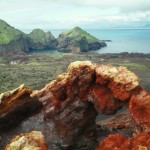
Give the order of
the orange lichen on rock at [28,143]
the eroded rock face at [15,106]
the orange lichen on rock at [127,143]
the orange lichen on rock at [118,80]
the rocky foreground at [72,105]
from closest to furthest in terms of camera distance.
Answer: the orange lichen on rock at [28,143] < the orange lichen on rock at [127,143] < the orange lichen on rock at [118,80] < the rocky foreground at [72,105] < the eroded rock face at [15,106]

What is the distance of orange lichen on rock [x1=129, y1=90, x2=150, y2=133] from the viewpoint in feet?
84.7

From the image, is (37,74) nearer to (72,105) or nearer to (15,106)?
(15,106)

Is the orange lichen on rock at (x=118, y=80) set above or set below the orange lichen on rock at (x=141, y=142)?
above

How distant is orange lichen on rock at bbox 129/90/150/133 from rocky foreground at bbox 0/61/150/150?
0.31m

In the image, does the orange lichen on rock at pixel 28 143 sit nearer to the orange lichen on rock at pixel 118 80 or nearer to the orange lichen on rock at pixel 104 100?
the orange lichen on rock at pixel 118 80

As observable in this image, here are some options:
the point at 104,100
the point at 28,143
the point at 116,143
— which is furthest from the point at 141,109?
the point at 28,143

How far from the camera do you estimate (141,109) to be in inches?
1029

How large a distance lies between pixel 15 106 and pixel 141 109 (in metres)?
11.4

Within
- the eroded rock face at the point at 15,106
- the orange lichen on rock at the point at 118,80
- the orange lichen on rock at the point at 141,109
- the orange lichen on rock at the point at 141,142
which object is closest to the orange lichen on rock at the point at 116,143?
the orange lichen on rock at the point at 141,142

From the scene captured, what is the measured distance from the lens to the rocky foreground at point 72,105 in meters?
28.5

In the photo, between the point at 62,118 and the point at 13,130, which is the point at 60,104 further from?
the point at 13,130

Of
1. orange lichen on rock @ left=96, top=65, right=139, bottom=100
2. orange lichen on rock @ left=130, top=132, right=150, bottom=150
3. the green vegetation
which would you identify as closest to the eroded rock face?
orange lichen on rock @ left=96, top=65, right=139, bottom=100

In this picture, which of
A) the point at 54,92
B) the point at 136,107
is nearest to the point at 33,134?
the point at 136,107

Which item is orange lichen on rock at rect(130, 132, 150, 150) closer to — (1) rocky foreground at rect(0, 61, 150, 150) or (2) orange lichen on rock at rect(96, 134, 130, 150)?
(2) orange lichen on rock at rect(96, 134, 130, 150)
